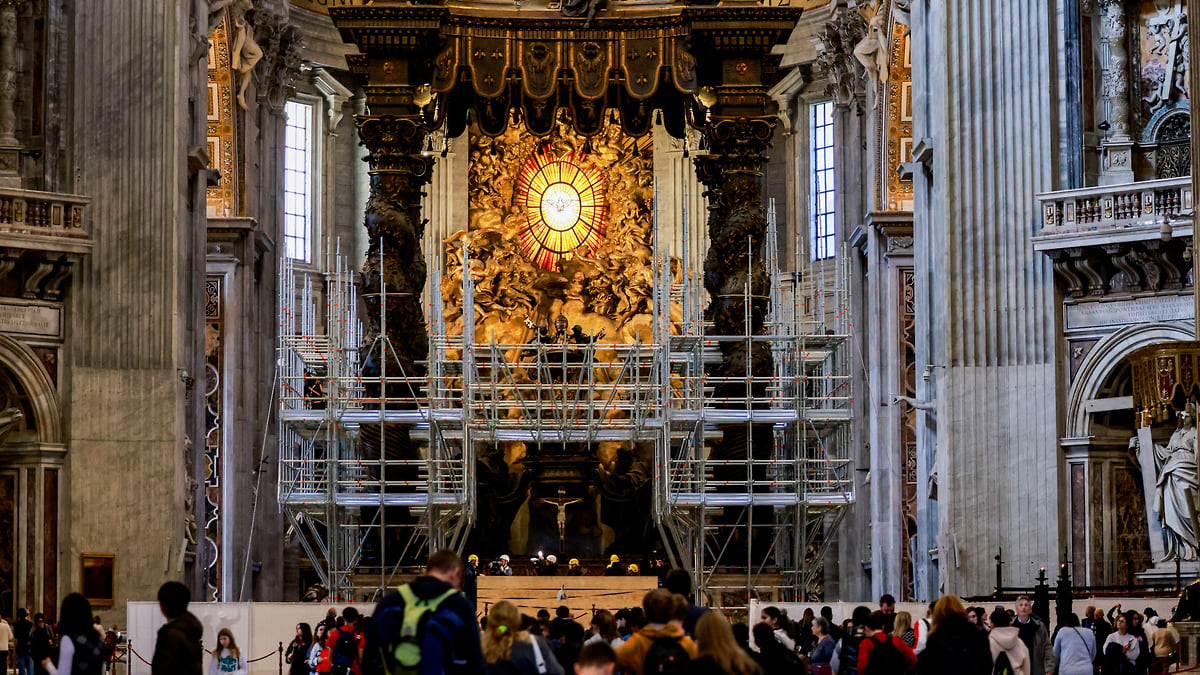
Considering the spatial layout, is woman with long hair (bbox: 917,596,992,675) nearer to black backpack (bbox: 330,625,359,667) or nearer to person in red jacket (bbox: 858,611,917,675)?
person in red jacket (bbox: 858,611,917,675)

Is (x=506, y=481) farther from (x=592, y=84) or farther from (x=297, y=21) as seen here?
(x=297, y=21)

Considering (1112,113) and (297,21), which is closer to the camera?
(1112,113)

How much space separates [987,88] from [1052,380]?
11.2 ft

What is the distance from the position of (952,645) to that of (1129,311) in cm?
1250

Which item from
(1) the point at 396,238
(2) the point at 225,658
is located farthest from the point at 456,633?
(1) the point at 396,238

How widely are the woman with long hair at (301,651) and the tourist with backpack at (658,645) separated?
954 cm

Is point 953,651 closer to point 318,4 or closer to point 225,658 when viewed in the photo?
point 225,658

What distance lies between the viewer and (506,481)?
34.3 metres

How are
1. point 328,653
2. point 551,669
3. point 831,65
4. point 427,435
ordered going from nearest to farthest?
point 551,669 < point 328,653 < point 427,435 < point 831,65

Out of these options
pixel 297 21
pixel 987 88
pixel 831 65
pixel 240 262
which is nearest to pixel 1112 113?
pixel 987 88

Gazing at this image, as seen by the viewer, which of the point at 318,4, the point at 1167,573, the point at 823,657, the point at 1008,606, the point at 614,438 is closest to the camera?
the point at 823,657

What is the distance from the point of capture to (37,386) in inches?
969

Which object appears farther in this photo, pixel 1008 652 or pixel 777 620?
pixel 1008 652

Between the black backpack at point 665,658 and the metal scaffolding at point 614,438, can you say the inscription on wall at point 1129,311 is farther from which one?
the black backpack at point 665,658
